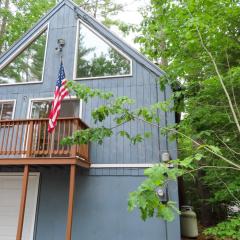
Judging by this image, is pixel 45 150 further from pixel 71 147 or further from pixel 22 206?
pixel 22 206

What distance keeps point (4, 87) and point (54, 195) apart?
407 centimetres

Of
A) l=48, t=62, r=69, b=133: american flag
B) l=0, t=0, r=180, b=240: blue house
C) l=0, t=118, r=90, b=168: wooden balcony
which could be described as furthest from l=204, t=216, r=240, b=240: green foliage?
l=48, t=62, r=69, b=133: american flag

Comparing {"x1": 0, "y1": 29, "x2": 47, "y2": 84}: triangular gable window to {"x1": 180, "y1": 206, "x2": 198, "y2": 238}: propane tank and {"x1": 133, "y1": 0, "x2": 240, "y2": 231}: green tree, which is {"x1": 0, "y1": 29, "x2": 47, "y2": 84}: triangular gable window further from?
{"x1": 180, "y1": 206, "x2": 198, "y2": 238}: propane tank

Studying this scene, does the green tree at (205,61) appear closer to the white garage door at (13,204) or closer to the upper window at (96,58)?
the upper window at (96,58)

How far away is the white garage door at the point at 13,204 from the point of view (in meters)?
6.91

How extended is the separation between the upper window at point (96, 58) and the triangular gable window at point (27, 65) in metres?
1.35

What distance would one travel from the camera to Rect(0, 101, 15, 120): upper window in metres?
8.21

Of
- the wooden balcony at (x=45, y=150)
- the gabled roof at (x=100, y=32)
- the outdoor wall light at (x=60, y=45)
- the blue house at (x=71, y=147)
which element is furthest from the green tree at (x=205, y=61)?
the outdoor wall light at (x=60, y=45)

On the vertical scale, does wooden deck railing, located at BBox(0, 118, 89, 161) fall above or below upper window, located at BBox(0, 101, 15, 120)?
below

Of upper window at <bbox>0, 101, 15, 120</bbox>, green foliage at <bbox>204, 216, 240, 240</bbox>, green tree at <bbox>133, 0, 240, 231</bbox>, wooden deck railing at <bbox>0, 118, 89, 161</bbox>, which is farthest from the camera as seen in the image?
upper window at <bbox>0, 101, 15, 120</bbox>

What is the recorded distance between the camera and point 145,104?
7266 millimetres

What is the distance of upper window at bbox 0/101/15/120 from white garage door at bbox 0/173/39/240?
186cm

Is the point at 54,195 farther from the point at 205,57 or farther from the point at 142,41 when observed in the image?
the point at 205,57

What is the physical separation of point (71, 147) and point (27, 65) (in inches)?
162
